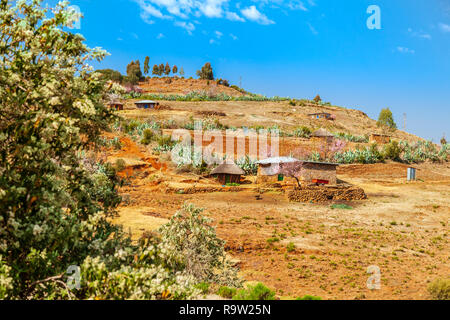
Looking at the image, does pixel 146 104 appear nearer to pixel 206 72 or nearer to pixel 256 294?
pixel 206 72

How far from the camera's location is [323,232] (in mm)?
20297

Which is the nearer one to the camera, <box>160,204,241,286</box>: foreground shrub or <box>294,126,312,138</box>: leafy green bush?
<box>160,204,241,286</box>: foreground shrub

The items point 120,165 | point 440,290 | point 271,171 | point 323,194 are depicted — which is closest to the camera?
point 440,290

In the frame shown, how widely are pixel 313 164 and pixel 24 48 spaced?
3062 cm

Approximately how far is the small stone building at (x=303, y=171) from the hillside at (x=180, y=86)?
6149 cm

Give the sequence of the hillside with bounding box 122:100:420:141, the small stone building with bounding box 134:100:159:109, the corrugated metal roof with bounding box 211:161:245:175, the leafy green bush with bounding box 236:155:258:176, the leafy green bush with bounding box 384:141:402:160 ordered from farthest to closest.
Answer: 1. the small stone building with bounding box 134:100:159:109
2. the hillside with bounding box 122:100:420:141
3. the leafy green bush with bounding box 384:141:402:160
4. the leafy green bush with bounding box 236:155:258:176
5. the corrugated metal roof with bounding box 211:161:245:175

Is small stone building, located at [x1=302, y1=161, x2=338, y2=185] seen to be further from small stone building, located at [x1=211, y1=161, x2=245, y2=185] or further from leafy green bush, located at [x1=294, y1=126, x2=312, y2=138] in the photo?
leafy green bush, located at [x1=294, y1=126, x2=312, y2=138]

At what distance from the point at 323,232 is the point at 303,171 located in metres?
15.0

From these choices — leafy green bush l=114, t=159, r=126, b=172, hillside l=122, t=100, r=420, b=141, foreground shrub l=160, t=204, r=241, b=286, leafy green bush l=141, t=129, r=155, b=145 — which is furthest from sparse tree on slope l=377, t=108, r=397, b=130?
foreground shrub l=160, t=204, r=241, b=286

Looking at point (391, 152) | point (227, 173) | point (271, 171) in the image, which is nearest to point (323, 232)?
point (227, 173)

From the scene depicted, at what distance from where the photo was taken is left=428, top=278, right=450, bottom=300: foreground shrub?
36.1 ft

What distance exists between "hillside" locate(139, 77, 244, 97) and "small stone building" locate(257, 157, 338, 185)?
2421 inches

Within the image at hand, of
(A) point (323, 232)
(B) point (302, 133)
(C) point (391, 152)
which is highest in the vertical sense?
(B) point (302, 133)
